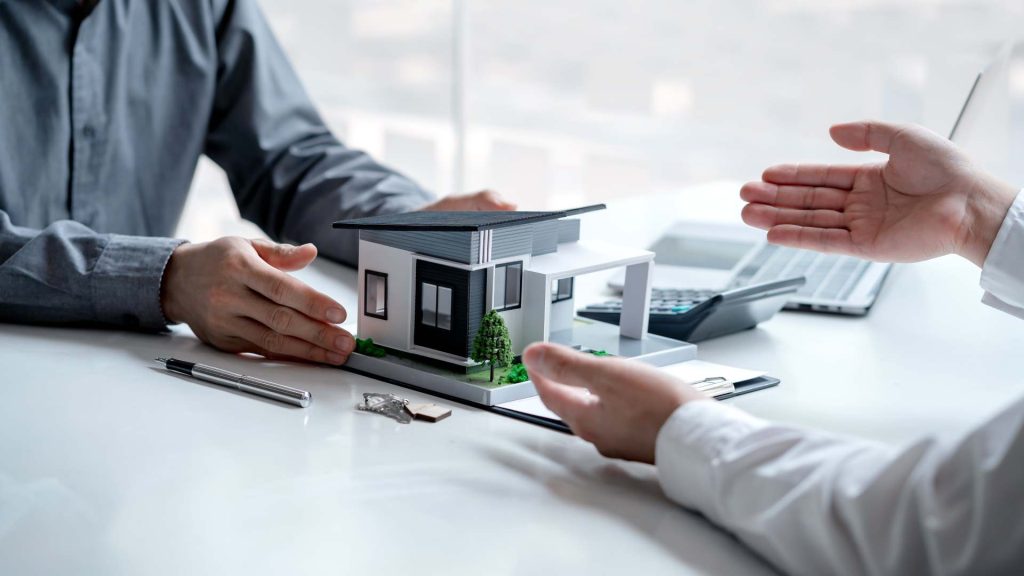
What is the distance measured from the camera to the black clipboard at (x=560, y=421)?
3.15 ft

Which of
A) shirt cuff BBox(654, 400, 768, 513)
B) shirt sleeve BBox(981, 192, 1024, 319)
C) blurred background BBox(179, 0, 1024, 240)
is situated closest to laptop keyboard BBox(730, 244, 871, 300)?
shirt sleeve BBox(981, 192, 1024, 319)

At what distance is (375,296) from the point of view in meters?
1.13

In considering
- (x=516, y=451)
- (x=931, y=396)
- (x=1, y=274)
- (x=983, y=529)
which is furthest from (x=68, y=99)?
(x=983, y=529)

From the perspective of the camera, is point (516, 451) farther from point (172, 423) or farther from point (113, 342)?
point (113, 342)

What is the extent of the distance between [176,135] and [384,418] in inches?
38.1

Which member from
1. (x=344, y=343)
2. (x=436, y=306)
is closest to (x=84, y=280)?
(x=344, y=343)

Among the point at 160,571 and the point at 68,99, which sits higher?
the point at 68,99

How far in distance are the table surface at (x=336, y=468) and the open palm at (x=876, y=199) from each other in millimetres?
141

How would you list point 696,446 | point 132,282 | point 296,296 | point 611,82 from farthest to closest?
point 611,82
point 132,282
point 296,296
point 696,446

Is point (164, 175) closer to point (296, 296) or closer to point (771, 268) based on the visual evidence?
point (296, 296)

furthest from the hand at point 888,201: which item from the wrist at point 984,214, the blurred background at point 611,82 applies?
the blurred background at point 611,82

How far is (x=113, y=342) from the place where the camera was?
121 cm

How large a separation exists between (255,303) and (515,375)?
306mm

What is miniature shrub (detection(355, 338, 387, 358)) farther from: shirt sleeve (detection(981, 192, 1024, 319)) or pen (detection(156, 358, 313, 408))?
shirt sleeve (detection(981, 192, 1024, 319))
